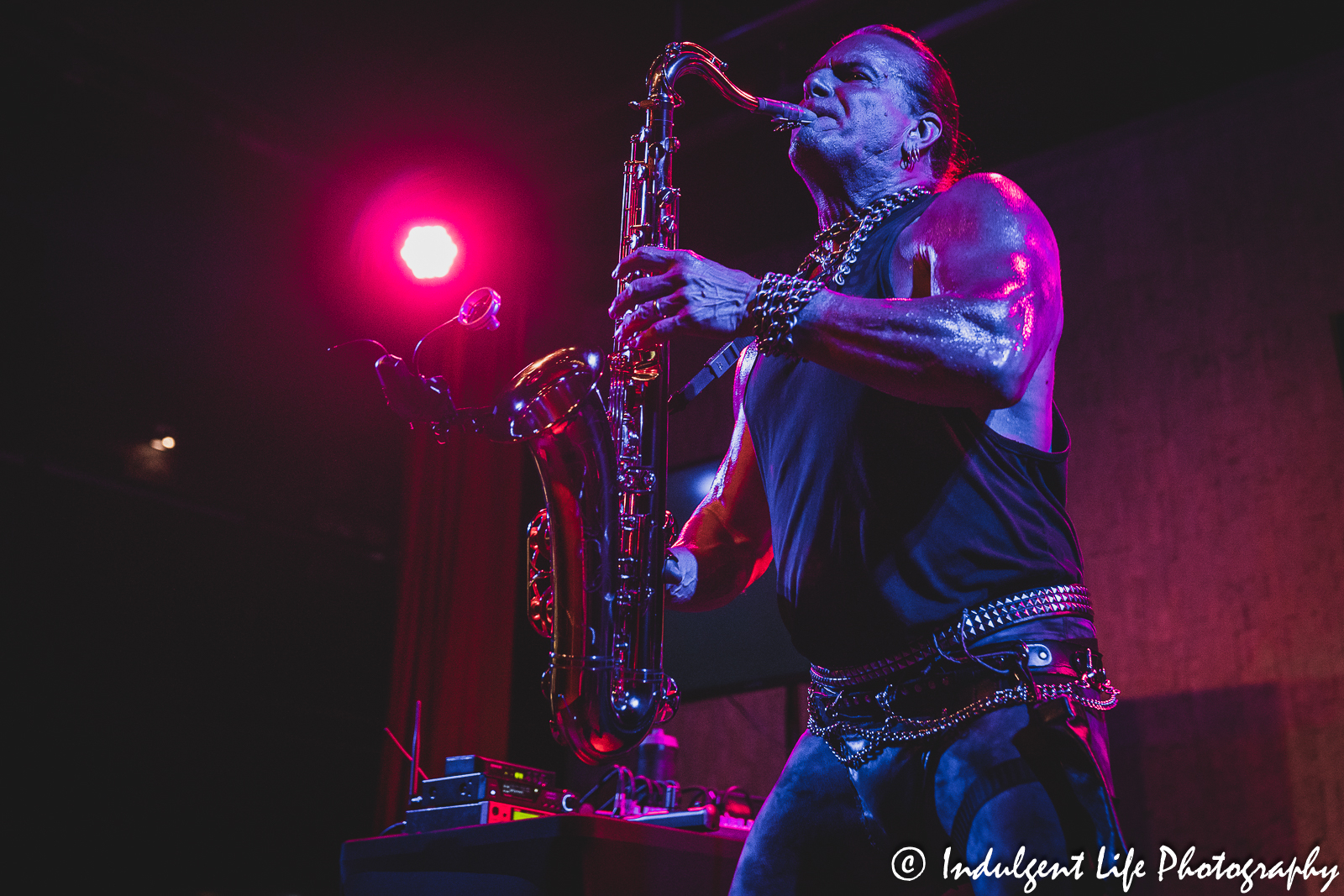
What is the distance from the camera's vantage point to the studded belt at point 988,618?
1645 mm

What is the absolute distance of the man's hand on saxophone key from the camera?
1.71 meters

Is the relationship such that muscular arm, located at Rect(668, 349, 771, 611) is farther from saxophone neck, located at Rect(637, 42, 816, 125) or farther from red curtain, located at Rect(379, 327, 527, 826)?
red curtain, located at Rect(379, 327, 527, 826)

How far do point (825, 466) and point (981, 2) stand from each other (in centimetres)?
341

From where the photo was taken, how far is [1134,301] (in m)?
4.89

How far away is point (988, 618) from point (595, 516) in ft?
2.83

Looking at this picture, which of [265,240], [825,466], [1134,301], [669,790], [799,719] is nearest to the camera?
[825,466]

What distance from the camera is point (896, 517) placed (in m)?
1.78

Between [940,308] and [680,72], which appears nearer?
[940,308]

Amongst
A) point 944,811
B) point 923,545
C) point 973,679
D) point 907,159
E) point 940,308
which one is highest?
point 907,159

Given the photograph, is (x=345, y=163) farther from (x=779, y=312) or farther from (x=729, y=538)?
(x=779, y=312)

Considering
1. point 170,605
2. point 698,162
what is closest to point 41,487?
point 170,605

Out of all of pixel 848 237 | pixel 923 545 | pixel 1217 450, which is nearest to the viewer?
pixel 923 545

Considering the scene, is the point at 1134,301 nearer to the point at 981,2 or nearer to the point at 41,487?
the point at 981,2

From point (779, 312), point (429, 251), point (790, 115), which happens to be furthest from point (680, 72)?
point (429, 251)
